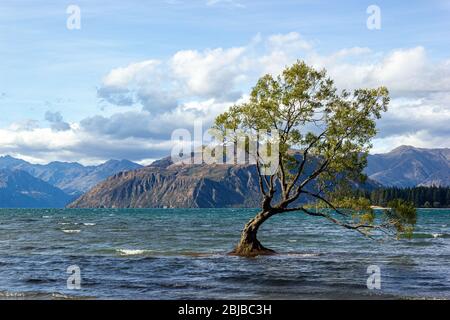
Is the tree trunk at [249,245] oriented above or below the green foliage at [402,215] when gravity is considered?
below

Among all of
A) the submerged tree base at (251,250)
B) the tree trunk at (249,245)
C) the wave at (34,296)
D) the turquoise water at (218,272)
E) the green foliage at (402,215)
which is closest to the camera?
the wave at (34,296)

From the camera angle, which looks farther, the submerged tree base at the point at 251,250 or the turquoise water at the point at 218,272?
the submerged tree base at the point at 251,250

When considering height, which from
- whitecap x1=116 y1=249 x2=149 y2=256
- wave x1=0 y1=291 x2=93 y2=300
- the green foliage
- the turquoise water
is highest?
the green foliage

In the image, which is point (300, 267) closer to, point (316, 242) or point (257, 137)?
point (257, 137)

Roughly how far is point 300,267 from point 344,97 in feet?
53.4

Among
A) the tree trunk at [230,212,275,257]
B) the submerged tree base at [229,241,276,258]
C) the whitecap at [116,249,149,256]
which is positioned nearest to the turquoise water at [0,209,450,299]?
the whitecap at [116,249,149,256]

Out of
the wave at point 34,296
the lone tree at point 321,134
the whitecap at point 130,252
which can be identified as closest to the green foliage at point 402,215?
the lone tree at point 321,134

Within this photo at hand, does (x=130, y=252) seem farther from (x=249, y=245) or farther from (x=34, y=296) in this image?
(x=34, y=296)

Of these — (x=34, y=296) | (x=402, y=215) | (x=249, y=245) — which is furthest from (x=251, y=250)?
(x=34, y=296)

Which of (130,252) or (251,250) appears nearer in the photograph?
(251,250)

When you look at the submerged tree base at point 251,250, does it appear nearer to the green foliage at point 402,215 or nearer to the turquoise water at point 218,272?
the turquoise water at point 218,272

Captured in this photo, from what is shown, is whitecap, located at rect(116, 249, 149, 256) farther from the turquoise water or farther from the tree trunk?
the tree trunk

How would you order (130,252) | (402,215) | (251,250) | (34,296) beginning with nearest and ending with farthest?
(34,296) < (402,215) < (251,250) < (130,252)
